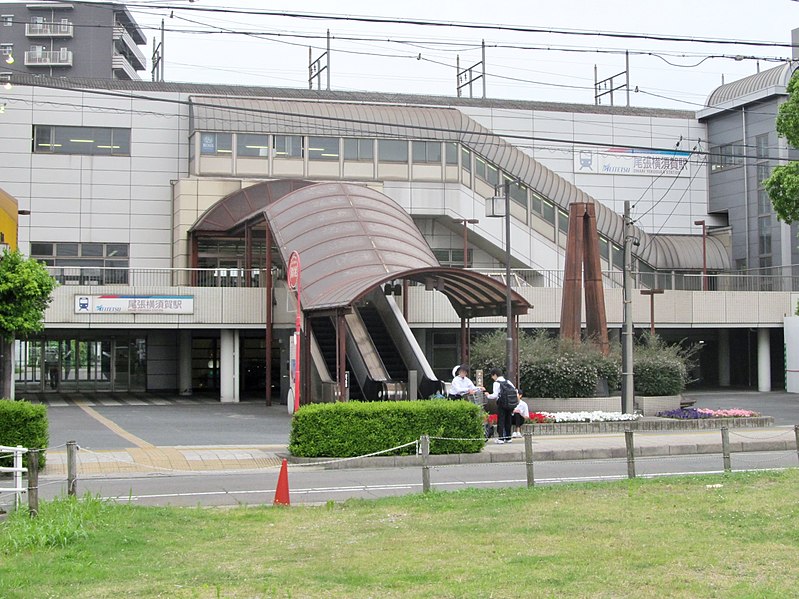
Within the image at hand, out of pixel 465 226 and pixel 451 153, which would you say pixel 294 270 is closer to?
pixel 465 226

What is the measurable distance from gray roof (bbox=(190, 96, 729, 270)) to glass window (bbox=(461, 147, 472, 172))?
347mm

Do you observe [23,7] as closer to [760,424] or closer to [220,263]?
[220,263]

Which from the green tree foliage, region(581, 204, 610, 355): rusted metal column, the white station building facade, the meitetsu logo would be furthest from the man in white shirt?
the meitetsu logo

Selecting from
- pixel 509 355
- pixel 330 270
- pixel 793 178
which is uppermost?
pixel 793 178

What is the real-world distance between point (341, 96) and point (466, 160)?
8.18 m

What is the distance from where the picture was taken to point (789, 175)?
29719 millimetres

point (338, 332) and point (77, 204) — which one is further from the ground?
point (77, 204)

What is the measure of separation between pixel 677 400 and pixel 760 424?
369cm

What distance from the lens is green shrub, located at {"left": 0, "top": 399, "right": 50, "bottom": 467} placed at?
17.0 m

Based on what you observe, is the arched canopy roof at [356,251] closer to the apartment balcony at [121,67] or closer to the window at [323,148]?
the window at [323,148]

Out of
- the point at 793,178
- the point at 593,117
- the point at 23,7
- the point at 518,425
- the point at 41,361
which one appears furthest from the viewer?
the point at 23,7

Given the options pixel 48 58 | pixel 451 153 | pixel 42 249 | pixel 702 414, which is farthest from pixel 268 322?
pixel 48 58

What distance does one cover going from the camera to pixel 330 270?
1169 inches

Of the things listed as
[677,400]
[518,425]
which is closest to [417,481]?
[518,425]
